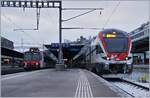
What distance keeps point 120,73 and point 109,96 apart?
18014 millimetres

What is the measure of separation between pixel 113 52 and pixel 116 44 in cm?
95

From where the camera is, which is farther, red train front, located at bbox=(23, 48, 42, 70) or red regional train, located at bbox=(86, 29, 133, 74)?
red train front, located at bbox=(23, 48, 42, 70)

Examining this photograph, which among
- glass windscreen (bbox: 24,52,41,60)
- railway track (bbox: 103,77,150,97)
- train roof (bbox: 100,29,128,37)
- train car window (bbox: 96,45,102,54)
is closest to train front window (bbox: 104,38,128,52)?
train roof (bbox: 100,29,128,37)

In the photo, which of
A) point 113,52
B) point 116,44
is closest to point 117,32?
point 116,44

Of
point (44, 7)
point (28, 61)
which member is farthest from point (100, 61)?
point (28, 61)

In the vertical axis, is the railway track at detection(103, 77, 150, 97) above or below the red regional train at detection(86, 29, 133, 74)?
below

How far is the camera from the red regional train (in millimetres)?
31562

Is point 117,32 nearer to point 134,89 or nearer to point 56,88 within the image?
point 134,89

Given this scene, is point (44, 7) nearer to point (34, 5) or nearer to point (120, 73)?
point (34, 5)

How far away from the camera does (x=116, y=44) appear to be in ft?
107

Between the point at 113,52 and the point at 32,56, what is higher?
the point at 32,56

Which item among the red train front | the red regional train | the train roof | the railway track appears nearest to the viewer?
the railway track

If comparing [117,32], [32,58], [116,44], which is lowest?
[32,58]

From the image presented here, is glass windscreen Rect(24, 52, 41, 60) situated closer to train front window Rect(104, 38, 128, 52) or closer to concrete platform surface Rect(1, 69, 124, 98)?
train front window Rect(104, 38, 128, 52)
